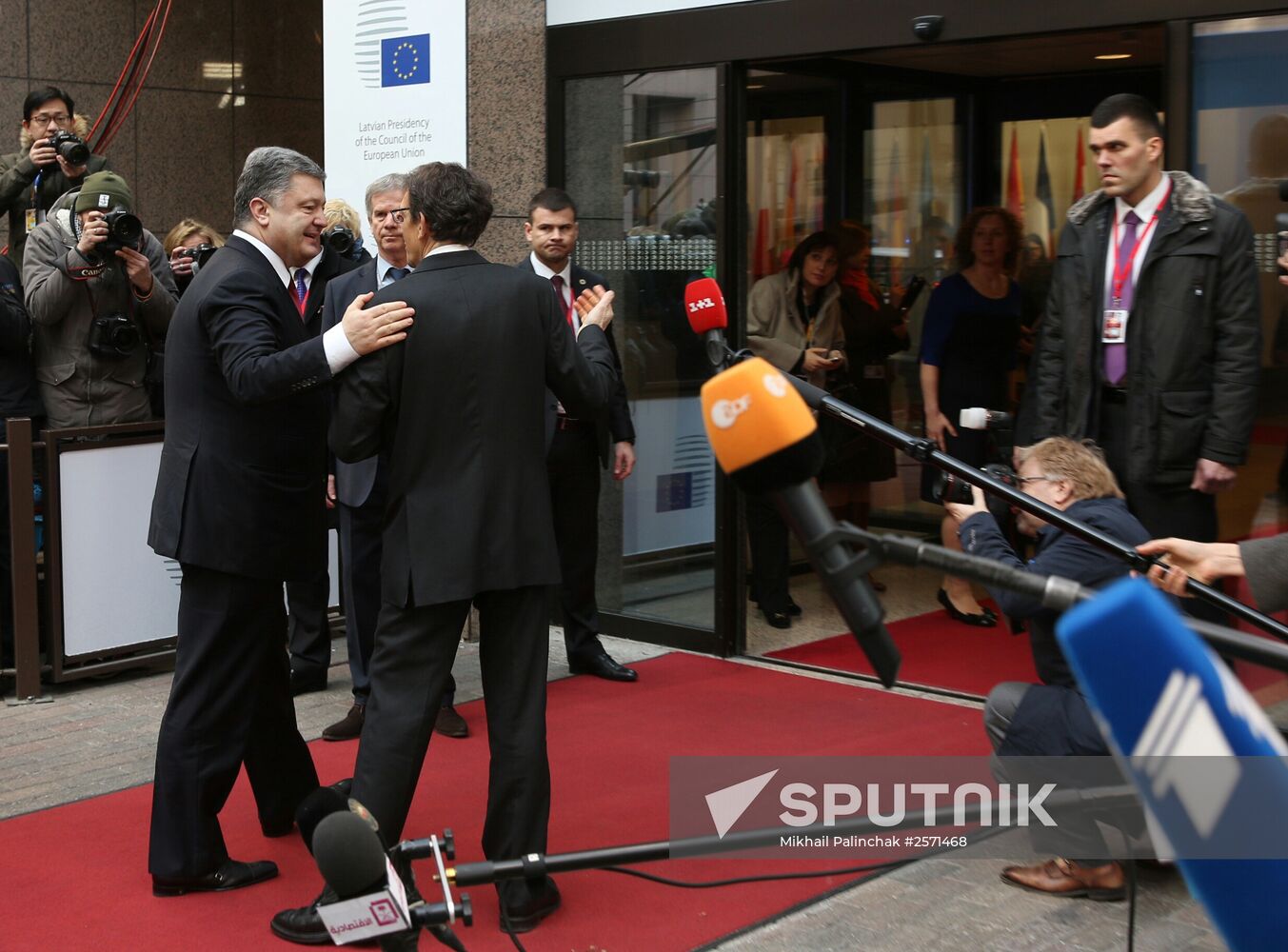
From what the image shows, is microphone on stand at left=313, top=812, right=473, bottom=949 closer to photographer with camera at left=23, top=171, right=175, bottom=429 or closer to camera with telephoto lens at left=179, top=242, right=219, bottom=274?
photographer with camera at left=23, top=171, right=175, bottom=429

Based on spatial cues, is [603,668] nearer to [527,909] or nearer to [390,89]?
[527,909]

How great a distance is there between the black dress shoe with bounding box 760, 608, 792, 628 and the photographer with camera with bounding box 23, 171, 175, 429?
3.15 meters

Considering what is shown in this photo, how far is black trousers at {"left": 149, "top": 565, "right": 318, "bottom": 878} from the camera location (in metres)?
4.16

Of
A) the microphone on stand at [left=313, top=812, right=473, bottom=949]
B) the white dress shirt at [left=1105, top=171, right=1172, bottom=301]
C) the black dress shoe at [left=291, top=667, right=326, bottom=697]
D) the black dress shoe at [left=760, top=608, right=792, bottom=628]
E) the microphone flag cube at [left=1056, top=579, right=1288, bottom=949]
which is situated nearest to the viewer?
the microphone flag cube at [left=1056, top=579, right=1288, bottom=949]

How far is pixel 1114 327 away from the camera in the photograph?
500cm

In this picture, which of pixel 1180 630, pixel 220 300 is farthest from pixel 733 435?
pixel 220 300

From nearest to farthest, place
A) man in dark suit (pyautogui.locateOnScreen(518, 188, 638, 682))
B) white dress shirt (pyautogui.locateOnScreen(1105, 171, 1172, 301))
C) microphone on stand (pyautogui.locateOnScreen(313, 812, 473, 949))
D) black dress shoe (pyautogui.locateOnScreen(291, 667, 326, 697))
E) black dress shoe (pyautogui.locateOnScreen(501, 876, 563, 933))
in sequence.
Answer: microphone on stand (pyautogui.locateOnScreen(313, 812, 473, 949)) → black dress shoe (pyautogui.locateOnScreen(501, 876, 563, 933)) → white dress shirt (pyautogui.locateOnScreen(1105, 171, 1172, 301)) → man in dark suit (pyautogui.locateOnScreen(518, 188, 638, 682)) → black dress shoe (pyautogui.locateOnScreen(291, 667, 326, 697))

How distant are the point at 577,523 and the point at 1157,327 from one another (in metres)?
2.63

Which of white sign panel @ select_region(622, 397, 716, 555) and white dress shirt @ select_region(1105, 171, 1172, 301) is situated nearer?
white dress shirt @ select_region(1105, 171, 1172, 301)

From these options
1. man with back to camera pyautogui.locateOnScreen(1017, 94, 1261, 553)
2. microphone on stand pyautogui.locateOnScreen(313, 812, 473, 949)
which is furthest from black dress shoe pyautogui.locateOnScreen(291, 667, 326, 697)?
microphone on stand pyautogui.locateOnScreen(313, 812, 473, 949)

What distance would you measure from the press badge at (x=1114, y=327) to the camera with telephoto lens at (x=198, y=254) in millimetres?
3986

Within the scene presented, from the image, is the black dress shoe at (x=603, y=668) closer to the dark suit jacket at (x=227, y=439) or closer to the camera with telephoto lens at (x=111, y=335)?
the camera with telephoto lens at (x=111, y=335)

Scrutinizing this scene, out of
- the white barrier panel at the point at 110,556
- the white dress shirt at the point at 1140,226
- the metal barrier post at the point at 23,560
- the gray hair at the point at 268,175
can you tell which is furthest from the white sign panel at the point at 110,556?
the white dress shirt at the point at 1140,226

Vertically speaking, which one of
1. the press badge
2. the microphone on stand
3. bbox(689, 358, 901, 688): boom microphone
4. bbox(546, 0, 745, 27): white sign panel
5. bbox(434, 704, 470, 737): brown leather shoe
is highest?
bbox(546, 0, 745, 27): white sign panel
